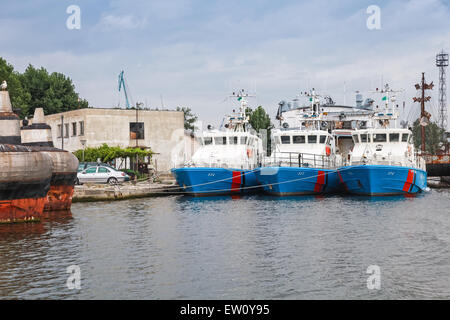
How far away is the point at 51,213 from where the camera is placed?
101 feet

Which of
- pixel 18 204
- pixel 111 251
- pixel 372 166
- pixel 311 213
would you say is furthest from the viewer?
pixel 372 166

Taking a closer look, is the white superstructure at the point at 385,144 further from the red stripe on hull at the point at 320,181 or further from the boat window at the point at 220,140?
the boat window at the point at 220,140

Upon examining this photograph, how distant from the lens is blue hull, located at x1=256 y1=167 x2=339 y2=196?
41.4m

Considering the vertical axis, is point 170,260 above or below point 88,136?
below

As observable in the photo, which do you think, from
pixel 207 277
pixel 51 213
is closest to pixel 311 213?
pixel 51 213

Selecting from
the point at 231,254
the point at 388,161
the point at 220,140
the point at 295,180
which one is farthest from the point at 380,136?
the point at 231,254

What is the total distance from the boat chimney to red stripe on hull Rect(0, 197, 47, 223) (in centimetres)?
362

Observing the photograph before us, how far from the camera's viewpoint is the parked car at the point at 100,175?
43406 mm

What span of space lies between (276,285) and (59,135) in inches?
2316

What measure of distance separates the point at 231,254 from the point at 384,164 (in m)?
23.7

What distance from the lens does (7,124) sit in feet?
88.8

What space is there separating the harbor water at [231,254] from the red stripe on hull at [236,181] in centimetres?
1159

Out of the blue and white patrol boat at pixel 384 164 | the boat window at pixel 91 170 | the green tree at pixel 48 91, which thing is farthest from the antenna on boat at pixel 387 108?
the green tree at pixel 48 91

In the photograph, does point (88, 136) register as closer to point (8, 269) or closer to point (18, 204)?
point (18, 204)
